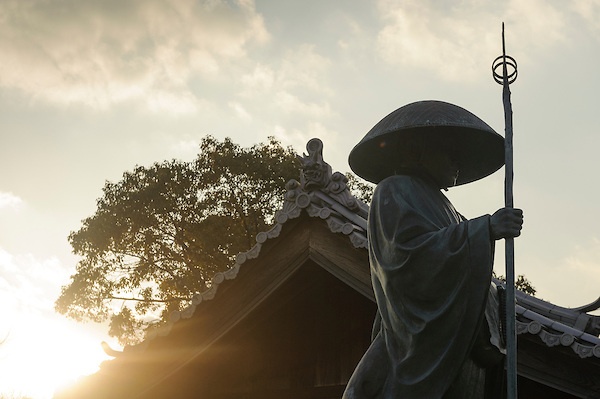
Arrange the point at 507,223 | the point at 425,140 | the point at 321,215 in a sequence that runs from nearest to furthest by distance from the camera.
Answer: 1. the point at 507,223
2. the point at 425,140
3. the point at 321,215

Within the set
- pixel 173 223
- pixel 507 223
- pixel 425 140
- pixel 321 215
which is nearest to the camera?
pixel 507 223

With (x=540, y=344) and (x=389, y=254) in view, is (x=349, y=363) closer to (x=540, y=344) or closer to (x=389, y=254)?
(x=540, y=344)

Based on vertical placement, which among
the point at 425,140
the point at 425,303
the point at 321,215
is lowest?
the point at 425,303

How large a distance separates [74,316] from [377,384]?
1778 cm

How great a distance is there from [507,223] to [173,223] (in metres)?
16.5

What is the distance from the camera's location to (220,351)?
26.0 feet

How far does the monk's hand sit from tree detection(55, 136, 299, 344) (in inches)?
605

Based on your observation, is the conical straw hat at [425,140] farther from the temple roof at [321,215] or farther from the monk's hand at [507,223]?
the temple roof at [321,215]

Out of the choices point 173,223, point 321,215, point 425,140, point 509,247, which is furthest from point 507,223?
point 173,223

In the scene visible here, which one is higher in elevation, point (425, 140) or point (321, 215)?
point (321, 215)

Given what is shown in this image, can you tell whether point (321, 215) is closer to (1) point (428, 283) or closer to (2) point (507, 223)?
(1) point (428, 283)

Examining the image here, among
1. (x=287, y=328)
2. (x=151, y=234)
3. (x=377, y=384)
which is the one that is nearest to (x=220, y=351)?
(x=287, y=328)

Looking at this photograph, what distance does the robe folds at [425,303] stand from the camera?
332 centimetres

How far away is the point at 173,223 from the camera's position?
19250mm
